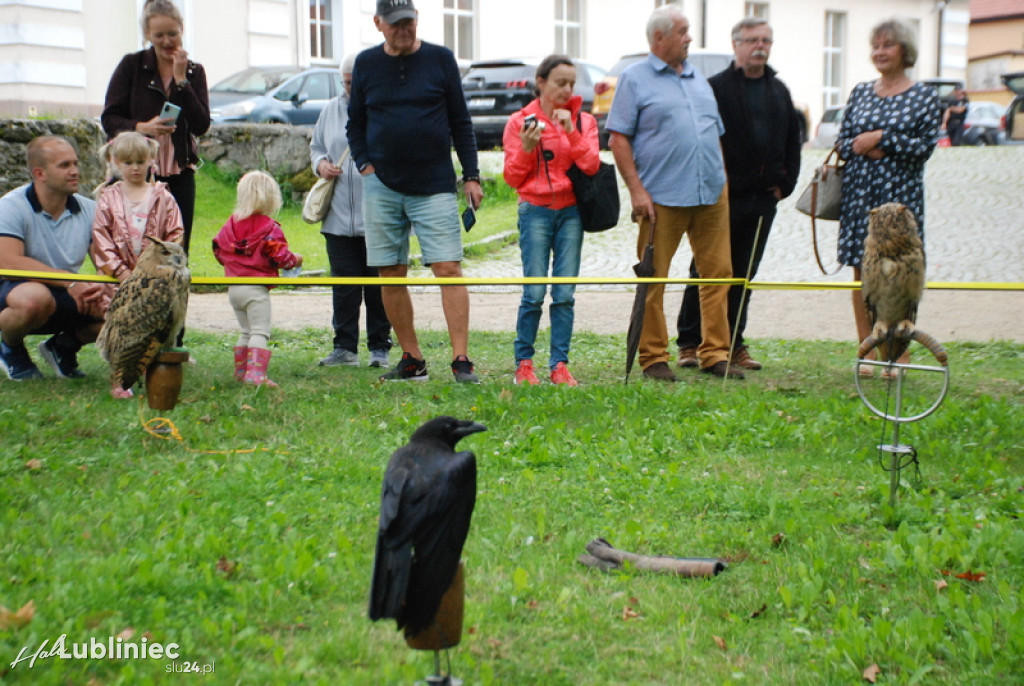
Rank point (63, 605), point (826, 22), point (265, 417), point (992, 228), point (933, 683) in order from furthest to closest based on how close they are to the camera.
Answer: point (826, 22) → point (992, 228) → point (265, 417) → point (63, 605) → point (933, 683)

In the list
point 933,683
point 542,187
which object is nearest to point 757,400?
point 542,187

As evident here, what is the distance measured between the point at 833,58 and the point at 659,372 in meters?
31.1

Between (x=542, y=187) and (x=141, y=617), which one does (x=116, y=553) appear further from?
(x=542, y=187)

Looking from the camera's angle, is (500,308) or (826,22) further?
(826,22)

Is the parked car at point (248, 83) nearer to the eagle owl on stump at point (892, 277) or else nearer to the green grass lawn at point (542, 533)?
the green grass lawn at point (542, 533)

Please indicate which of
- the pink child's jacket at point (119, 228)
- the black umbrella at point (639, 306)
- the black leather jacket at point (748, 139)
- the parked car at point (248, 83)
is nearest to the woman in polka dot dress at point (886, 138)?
the black leather jacket at point (748, 139)

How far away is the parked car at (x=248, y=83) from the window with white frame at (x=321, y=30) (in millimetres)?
3289

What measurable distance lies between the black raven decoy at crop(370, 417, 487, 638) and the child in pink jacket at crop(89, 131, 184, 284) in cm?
410

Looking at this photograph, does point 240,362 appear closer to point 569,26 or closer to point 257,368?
point 257,368

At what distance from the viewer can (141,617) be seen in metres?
3.57

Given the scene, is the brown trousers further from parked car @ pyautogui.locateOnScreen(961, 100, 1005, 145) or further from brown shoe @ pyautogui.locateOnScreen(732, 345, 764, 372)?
parked car @ pyautogui.locateOnScreen(961, 100, 1005, 145)

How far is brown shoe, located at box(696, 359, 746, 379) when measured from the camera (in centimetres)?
738

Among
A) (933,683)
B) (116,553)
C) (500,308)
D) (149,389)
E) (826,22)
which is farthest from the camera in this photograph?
(826,22)

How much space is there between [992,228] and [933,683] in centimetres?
1376
